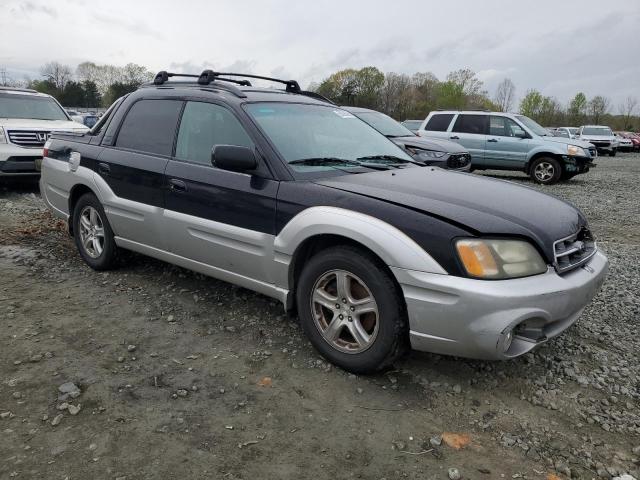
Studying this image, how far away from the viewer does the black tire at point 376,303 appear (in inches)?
110

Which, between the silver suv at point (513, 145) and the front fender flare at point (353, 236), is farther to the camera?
the silver suv at point (513, 145)

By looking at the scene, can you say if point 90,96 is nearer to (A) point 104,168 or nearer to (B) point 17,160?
(B) point 17,160

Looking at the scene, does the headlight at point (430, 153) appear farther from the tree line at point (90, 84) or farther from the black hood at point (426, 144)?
the tree line at point (90, 84)

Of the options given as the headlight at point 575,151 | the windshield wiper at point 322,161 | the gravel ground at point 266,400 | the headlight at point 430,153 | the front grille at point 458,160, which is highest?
the headlight at point 575,151

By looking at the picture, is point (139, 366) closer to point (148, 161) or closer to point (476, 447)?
point (148, 161)

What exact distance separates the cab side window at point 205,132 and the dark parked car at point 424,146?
4.95 meters

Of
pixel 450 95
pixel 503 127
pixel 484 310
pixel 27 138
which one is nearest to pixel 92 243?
pixel 484 310

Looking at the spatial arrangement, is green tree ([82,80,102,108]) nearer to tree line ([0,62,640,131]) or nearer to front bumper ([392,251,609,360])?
tree line ([0,62,640,131])

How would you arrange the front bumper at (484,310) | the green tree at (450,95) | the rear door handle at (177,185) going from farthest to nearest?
the green tree at (450,95) → the rear door handle at (177,185) → the front bumper at (484,310)

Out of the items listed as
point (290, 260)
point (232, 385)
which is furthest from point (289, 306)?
point (232, 385)

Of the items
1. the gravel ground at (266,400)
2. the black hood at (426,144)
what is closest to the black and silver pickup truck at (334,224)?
the gravel ground at (266,400)

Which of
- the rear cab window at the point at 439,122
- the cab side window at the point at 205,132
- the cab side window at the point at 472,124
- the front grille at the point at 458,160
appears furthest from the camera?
the rear cab window at the point at 439,122

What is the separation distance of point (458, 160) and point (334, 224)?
696 cm

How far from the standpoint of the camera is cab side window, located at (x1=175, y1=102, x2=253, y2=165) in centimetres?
364
